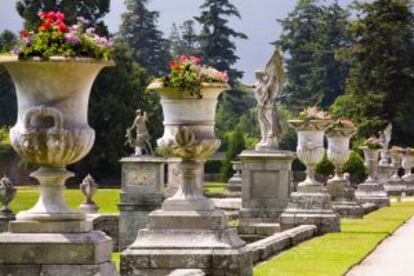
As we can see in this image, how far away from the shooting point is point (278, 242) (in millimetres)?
19156

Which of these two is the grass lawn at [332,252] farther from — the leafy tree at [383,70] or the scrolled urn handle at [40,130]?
the leafy tree at [383,70]

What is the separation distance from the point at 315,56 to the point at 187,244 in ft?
305

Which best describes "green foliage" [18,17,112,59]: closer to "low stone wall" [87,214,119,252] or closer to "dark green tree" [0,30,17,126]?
"low stone wall" [87,214,119,252]

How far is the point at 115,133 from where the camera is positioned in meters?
66.6

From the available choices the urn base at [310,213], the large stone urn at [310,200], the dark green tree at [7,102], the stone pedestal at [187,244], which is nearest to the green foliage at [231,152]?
the dark green tree at [7,102]

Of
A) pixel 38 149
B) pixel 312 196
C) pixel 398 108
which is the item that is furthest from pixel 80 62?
pixel 398 108

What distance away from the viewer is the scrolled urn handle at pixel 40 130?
33.4 ft

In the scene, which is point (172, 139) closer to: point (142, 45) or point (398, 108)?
point (398, 108)

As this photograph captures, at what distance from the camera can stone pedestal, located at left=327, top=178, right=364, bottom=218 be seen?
30.9 metres

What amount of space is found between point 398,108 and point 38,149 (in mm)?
67936

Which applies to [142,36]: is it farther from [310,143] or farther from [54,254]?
[54,254]

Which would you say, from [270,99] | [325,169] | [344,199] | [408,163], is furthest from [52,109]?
[408,163]

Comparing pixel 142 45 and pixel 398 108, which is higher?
pixel 142 45

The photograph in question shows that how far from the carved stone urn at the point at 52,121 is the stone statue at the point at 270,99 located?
51.5ft
